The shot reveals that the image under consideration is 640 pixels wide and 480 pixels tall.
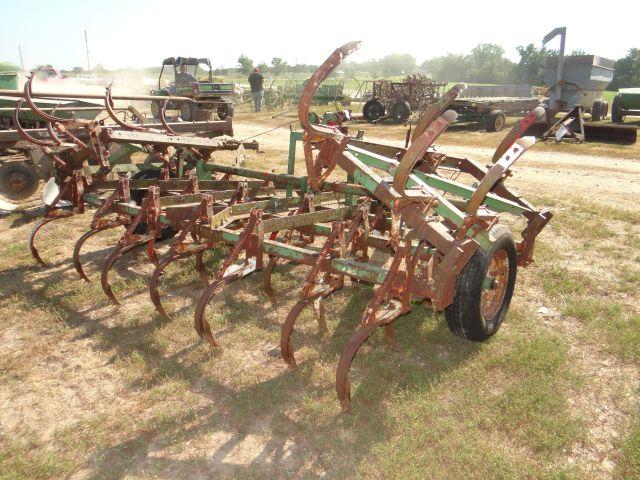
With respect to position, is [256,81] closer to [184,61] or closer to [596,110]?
[184,61]

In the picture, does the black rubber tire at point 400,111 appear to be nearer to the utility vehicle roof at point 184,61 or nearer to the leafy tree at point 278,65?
the utility vehicle roof at point 184,61

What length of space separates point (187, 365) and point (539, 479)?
2.61 m

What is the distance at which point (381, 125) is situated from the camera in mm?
20938

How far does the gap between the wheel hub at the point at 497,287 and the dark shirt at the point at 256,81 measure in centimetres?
2480

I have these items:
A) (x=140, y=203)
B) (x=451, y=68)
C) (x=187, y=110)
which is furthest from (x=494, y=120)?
(x=451, y=68)

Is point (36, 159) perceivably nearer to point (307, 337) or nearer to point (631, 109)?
point (307, 337)

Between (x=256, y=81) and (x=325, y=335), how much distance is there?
81.5 feet

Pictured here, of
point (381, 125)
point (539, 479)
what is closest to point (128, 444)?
point (539, 479)

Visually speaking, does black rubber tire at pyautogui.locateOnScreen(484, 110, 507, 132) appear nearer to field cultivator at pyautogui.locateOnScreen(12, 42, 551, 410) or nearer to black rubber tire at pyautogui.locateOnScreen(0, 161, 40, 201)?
field cultivator at pyautogui.locateOnScreen(12, 42, 551, 410)

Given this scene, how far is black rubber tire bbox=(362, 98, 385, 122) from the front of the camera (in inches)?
846

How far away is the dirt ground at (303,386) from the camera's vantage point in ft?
9.39

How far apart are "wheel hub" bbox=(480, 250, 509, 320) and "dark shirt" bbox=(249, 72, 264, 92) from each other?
2480 centimetres

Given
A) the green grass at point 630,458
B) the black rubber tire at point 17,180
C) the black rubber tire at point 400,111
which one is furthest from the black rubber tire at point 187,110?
the green grass at point 630,458

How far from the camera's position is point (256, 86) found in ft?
88.4
